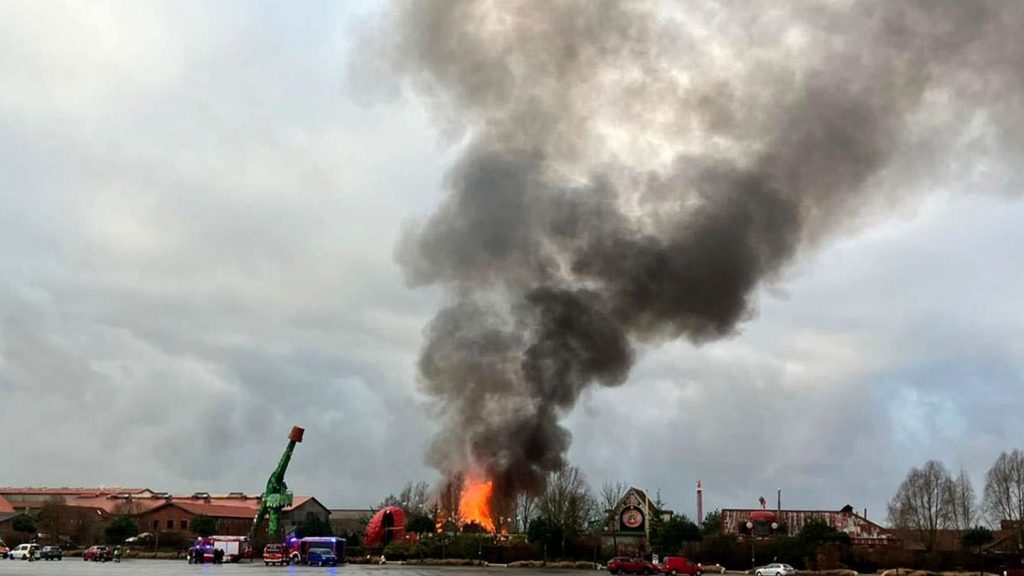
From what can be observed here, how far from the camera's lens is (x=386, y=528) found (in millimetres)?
96438

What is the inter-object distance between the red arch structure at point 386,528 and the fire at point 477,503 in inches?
354

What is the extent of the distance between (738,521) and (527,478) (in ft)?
98.9

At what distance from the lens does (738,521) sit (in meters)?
104

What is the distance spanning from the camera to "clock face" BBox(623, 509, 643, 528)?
315ft

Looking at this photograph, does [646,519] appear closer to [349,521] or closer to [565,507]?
[565,507]

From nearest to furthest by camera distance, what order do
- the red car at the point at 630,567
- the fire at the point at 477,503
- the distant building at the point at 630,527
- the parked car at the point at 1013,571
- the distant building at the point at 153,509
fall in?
1. the parked car at the point at 1013,571
2. the red car at the point at 630,567
3. the fire at the point at 477,503
4. the distant building at the point at 630,527
5. the distant building at the point at 153,509

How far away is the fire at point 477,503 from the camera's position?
8794 cm

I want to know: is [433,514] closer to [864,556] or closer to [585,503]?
[585,503]

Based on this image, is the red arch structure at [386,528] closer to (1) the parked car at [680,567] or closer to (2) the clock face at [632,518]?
(2) the clock face at [632,518]

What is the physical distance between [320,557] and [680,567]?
2962 centimetres

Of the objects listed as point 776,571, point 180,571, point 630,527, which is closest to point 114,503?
point 630,527

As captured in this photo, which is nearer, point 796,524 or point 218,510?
point 796,524

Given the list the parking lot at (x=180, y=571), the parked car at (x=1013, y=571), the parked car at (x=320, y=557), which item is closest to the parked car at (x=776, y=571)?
the parking lot at (x=180, y=571)

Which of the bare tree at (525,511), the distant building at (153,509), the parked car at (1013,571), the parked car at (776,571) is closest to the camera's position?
the parked car at (1013,571)
